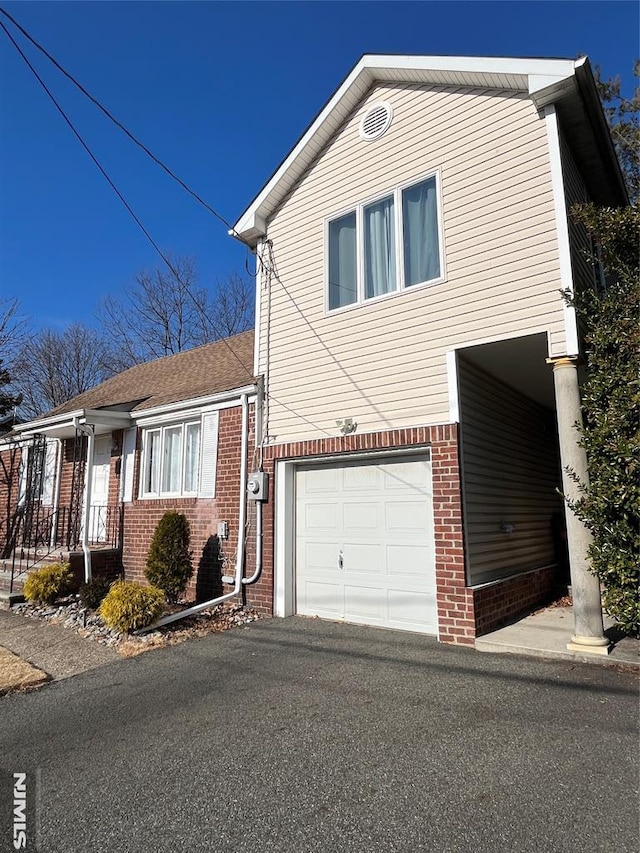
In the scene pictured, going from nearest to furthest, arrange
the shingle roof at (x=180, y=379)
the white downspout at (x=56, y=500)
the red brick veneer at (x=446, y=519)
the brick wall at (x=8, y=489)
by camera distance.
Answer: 1. the red brick veneer at (x=446, y=519)
2. the shingle roof at (x=180, y=379)
3. the white downspout at (x=56, y=500)
4. the brick wall at (x=8, y=489)

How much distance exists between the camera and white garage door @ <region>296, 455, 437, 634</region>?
659cm

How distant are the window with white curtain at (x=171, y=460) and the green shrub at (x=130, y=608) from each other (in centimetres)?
241

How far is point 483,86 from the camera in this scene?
6.73 meters

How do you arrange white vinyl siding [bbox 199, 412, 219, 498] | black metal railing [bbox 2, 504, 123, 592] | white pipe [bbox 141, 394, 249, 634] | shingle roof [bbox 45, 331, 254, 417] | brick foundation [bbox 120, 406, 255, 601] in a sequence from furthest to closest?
1. black metal railing [bbox 2, 504, 123, 592]
2. shingle roof [bbox 45, 331, 254, 417]
3. white vinyl siding [bbox 199, 412, 219, 498]
4. brick foundation [bbox 120, 406, 255, 601]
5. white pipe [bbox 141, 394, 249, 634]

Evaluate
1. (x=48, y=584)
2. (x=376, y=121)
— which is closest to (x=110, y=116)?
(x=376, y=121)

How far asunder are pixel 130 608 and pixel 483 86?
8.18m

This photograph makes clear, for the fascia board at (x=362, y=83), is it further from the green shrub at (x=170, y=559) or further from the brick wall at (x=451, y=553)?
the green shrub at (x=170, y=559)

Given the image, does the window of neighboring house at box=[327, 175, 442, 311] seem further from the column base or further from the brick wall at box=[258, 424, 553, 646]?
the column base

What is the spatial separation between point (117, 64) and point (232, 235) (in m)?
2.97

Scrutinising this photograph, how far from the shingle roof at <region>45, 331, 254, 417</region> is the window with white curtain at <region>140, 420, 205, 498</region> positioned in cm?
56

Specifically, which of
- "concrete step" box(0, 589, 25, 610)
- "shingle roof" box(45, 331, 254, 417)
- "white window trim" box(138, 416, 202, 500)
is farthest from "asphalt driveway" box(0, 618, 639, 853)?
"shingle roof" box(45, 331, 254, 417)

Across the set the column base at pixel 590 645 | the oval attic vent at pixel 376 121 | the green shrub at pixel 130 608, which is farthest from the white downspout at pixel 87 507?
the column base at pixel 590 645

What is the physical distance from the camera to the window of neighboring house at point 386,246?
276 inches

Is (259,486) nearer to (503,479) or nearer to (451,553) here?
(451,553)
